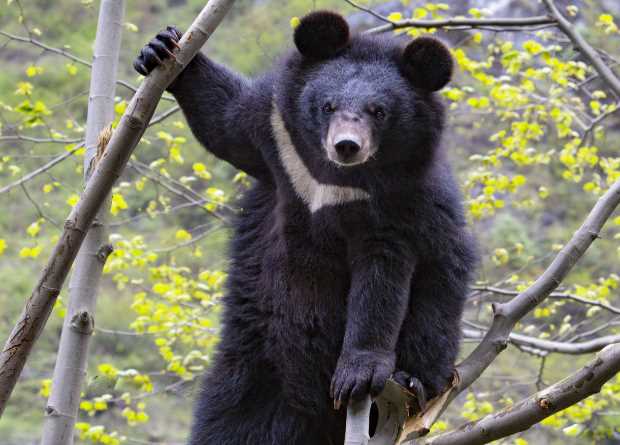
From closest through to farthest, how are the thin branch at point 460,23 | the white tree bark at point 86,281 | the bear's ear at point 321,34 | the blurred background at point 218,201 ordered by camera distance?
the white tree bark at point 86,281
the bear's ear at point 321,34
the thin branch at point 460,23
the blurred background at point 218,201

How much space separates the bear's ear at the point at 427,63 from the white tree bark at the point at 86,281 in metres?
1.33

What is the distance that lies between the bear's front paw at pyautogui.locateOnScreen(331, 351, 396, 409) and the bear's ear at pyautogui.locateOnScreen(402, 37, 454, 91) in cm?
129

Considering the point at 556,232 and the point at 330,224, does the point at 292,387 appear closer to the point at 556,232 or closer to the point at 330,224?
the point at 330,224

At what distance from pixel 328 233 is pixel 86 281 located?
1.29 meters

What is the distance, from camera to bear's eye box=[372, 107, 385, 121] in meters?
3.90

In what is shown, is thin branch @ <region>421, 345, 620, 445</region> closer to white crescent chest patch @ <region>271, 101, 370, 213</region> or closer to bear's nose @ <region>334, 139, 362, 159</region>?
bear's nose @ <region>334, 139, 362, 159</region>

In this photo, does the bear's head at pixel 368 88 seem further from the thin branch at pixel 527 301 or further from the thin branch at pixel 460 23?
the thin branch at pixel 460 23


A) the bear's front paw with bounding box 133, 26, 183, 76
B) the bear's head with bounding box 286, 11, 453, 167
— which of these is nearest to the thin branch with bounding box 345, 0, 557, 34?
the bear's head with bounding box 286, 11, 453, 167

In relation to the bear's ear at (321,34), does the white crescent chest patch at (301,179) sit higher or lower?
lower

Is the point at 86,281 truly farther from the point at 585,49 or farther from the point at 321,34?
the point at 585,49

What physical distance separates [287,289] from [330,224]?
42cm

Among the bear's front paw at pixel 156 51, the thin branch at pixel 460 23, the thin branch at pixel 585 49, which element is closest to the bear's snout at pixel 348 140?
the bear's front paw at pixel 156 51

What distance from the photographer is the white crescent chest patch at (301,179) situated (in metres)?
4.12

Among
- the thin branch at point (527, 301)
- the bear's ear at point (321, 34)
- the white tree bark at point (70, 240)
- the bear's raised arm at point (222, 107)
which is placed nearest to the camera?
the white tree bark at point (70, 240)
